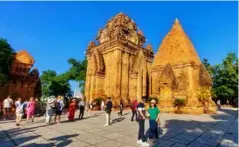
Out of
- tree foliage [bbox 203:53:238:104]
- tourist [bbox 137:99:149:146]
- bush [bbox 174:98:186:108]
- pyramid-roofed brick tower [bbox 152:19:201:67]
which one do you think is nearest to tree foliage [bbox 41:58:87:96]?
pyramid-roofed brick tower [bbox 152:19:201:67]

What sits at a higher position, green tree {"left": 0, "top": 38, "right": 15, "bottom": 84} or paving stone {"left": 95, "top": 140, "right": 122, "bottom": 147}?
green tree {"left": 0, "top": 38, "right": 15, "bottom": 84}

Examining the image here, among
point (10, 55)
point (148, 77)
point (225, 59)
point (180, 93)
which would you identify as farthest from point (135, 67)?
point (225, 59)

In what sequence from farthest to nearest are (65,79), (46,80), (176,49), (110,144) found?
(46,80), (65,79), (176,49), (110,144)

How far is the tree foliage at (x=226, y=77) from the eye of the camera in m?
40.8

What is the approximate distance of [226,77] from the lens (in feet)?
139

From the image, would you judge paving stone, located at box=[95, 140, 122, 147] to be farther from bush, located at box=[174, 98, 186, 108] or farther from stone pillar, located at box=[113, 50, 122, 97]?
stone pillar, located at box=[113, 50, 122, 97]

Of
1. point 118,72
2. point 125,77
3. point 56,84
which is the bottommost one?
point 56,84

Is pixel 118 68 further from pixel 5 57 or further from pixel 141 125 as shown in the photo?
pixel 141 125

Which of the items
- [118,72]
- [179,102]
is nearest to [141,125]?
[179,102]

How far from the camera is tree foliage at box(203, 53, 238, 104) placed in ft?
134

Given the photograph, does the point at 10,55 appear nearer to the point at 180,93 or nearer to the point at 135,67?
the point at 135,67

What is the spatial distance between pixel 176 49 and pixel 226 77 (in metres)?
28.5

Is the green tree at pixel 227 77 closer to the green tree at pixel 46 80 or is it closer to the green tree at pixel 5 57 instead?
the green tree at pixel 46 80

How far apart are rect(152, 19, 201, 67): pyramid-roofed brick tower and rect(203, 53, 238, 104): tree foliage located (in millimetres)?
25370
